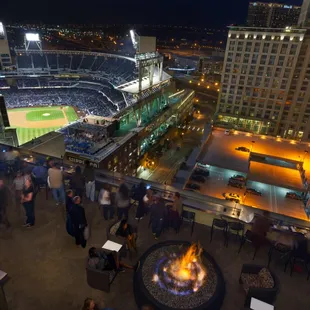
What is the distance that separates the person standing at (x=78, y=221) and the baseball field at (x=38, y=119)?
3888cm

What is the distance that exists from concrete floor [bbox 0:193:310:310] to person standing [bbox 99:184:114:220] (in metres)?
0.31

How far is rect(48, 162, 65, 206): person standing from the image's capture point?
9455 millimetres

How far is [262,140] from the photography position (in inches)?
1359

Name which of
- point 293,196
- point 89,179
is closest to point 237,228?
point 89,179

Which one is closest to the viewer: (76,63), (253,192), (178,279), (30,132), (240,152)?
(178,279)

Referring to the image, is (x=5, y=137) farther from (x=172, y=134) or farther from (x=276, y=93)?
(x=276, y=93)

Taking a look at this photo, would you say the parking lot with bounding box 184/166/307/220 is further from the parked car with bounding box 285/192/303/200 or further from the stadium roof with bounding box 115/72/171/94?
the stadium roof with bounding box 115/72/171/94

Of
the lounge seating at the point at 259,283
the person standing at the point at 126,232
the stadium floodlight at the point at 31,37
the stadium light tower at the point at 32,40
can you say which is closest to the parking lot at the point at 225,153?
the lounge seating at the point at 259,283

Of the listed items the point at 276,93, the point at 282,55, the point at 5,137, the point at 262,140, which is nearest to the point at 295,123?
the point at 276,93

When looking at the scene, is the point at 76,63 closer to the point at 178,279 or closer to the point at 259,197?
the point at 259,197

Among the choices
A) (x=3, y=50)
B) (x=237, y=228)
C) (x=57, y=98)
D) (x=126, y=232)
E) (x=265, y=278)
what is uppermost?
(x=126, y=232)

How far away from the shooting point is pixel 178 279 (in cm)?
714

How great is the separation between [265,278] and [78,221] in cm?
577

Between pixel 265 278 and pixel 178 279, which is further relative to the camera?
pixel 178 279
